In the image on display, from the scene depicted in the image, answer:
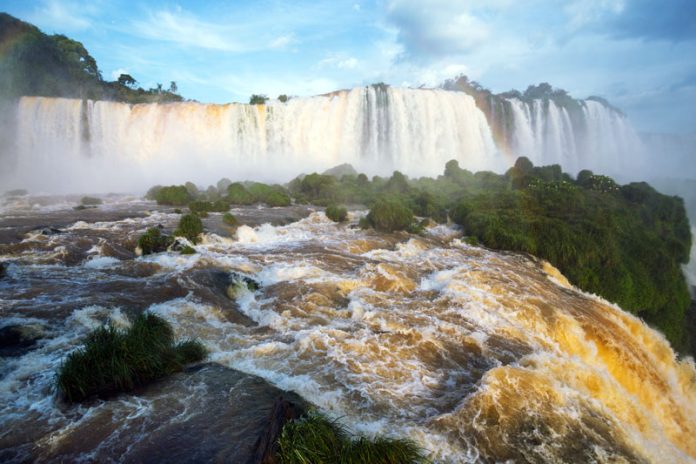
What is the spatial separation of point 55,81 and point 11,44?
5.12m

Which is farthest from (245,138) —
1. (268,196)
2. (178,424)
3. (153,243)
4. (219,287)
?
(178,424)

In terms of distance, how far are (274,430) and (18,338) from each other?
19.5ft

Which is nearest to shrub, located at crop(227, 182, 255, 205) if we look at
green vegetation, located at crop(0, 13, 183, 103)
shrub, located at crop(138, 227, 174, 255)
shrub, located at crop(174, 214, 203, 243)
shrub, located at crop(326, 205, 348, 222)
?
shrub, located at crop(326, 205, 348, 222)

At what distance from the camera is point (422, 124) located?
A: 43625 mm

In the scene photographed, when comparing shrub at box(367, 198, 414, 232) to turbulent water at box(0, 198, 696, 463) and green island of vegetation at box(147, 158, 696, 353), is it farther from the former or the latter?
turbulent water at box(0, 198, 696, 463)

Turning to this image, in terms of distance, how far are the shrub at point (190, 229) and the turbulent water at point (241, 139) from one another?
26904 mm

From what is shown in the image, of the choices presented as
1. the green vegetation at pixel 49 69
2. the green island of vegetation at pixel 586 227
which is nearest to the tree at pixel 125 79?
the green vegetation at pixel 49 69

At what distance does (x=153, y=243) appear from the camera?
14391mm

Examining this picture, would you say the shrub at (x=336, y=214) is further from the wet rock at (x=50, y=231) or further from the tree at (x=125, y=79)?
the tree at (x=125, y=79)

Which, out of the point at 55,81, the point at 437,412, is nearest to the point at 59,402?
the point at 437,412

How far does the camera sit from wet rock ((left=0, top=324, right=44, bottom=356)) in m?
7.07

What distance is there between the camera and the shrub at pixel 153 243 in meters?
14.3

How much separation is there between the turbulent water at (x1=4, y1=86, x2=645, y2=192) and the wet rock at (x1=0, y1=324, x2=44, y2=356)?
1373 inches

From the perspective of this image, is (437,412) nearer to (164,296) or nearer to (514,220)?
(164,296)
